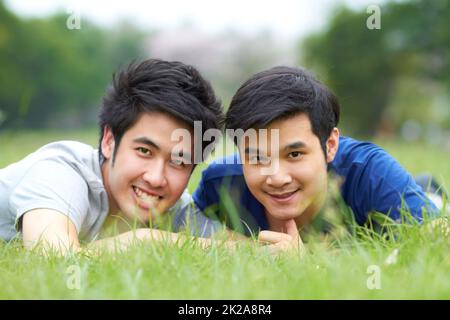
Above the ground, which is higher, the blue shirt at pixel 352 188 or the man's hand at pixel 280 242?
the blue shirt at pixel 352 188

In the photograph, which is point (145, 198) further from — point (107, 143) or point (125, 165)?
point (107, 143)

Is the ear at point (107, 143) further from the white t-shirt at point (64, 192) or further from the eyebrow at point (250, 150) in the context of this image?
the eyebrow at point (250, 150)

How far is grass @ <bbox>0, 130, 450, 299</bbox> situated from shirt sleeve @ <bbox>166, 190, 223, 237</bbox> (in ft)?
1.94

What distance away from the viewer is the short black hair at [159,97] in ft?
8.97

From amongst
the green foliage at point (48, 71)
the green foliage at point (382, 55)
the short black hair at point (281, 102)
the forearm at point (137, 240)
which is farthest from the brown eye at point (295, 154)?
the green foliage at point (48, 71)

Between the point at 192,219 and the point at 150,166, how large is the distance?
440 mm

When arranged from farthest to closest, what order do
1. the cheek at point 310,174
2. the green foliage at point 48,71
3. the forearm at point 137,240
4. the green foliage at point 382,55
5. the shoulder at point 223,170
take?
the green foliage at point 48,71, the green foliage at point 382,55, the shoulder at point 223,170, the cheek at point 310,174, the forearm at point 137,240

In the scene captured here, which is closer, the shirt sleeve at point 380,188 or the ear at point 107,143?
the shirt sleeve at point 380,188

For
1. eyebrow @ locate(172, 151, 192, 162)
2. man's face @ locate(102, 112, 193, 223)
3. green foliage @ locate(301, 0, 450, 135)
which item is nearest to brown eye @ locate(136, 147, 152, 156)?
man's face @ locate(102, 112, 193, 223)

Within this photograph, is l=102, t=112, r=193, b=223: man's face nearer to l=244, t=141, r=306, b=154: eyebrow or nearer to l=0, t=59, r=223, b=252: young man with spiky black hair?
l=0, t=59, r=223, b=252: young man with spiky black hair

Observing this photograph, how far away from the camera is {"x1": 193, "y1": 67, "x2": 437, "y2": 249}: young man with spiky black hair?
2594 mm

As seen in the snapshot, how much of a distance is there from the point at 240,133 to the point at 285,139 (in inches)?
8.6

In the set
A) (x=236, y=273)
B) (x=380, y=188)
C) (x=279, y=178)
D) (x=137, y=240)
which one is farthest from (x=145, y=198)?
(x=380, y=188)

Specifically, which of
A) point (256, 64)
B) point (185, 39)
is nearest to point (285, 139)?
point (256, 64)
